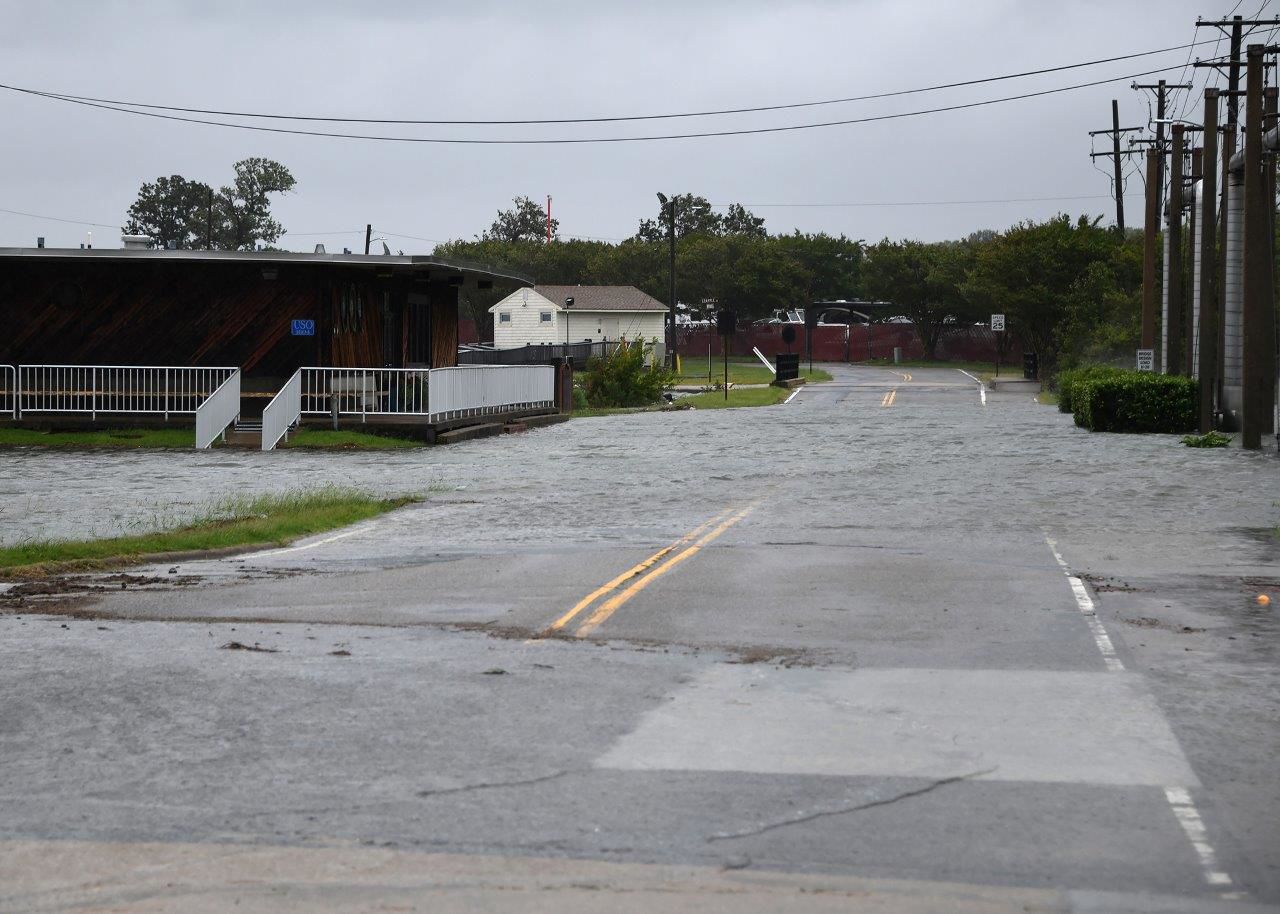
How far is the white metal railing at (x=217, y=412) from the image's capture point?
31.8 metres

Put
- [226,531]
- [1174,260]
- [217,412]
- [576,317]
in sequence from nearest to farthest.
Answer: [226,531] < [217,412] < [1174,260] < [576,317]

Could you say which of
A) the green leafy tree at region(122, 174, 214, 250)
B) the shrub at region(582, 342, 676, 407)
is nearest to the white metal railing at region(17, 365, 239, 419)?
the shrub at region(582, 342, 676, 407)

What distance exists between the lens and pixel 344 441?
32469mm

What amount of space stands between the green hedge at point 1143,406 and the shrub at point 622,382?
705 inches

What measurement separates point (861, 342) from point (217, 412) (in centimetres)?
7529

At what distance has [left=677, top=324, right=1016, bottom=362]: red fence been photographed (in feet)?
330

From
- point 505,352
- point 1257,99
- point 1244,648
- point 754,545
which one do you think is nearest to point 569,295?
point 505,352

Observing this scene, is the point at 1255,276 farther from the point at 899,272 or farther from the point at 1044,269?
the point at 899,272

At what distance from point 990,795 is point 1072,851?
0.80 m

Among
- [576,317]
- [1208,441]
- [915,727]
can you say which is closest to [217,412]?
[1208,441]

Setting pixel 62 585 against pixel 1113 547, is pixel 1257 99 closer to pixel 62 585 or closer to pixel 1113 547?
pixel 1113 547

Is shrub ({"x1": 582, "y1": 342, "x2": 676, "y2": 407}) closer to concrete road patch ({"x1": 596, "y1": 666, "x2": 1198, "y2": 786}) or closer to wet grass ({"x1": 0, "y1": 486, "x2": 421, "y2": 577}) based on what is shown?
wet grass ({"x1": 0, "y1": 486, "x2": 421, "y2": 577})

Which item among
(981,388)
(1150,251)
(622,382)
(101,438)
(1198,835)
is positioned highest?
(1150,251)

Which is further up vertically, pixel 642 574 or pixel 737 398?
pixel 737 398
